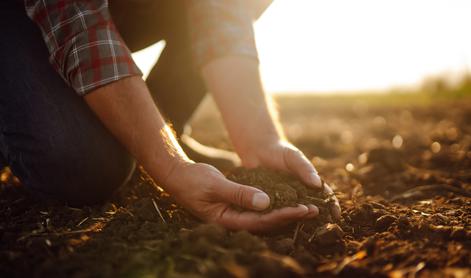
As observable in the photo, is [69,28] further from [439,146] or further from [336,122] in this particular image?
[336,122]

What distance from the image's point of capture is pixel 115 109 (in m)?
1.54

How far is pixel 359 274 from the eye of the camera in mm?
1199

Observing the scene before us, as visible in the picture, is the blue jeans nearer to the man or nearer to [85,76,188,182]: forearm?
the man

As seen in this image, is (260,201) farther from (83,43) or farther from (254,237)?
(83,43)

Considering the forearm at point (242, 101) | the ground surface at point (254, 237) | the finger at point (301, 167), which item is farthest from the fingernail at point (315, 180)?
the forearm at point (242, 101)

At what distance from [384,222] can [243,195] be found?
61cm

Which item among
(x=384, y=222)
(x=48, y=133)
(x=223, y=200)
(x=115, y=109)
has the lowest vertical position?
(x=384, y=222)

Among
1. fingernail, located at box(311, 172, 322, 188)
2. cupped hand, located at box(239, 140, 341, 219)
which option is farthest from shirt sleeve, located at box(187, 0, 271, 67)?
fingernail, located at box(311, 172, 322, 188)

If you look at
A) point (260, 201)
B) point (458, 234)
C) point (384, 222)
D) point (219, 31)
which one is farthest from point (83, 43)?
point (458, 234)

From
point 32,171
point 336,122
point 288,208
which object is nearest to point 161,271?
point 288,208

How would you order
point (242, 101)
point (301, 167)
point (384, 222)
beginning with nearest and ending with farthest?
1. point (384, 222)
2. point (301, 167)
3. point (242, 101)

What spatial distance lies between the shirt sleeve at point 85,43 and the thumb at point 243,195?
1.92 ft

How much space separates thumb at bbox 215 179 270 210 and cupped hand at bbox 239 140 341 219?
1.13ft

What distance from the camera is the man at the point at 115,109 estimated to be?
4.83 feet
